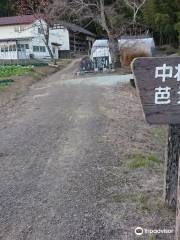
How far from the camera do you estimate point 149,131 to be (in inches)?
397

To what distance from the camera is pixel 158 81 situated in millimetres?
3668

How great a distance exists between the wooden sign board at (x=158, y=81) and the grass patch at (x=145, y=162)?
3.14 m

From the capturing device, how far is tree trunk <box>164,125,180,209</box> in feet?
16.1

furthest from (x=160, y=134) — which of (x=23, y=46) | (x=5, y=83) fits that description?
(x=23, y=46)

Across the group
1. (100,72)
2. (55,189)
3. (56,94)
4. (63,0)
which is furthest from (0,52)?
(55,189)

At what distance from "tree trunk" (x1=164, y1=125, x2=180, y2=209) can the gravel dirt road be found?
20 centimetres

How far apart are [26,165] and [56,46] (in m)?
50.7

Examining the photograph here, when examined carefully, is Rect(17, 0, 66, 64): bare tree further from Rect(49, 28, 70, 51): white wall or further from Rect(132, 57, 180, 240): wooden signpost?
Rect(132, 57, 180, 240): wooden signpost

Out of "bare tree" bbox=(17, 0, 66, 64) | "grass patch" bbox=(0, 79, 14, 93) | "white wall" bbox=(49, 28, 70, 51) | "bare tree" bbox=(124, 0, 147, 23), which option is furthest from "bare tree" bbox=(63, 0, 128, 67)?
"white wall" bbox=(49, 28, 70, 51)

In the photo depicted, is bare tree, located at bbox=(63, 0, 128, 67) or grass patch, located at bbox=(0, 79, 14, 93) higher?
bare tree, located at bbox=(63, 0, 128, 67)

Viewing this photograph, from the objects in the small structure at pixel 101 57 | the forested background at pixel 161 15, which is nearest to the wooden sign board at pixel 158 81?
the small structure at pixel 101 57

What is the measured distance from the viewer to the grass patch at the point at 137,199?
17.4 feet

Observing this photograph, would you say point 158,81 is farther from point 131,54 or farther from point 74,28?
point 74,28

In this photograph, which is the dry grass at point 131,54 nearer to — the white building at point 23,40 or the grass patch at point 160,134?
the white building at point 23,40
